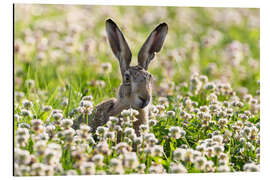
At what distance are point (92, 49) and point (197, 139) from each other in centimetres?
318

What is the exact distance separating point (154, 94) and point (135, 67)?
63.3 inches

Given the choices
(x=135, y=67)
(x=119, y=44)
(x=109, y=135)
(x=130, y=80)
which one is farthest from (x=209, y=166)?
(x=119, y=44)

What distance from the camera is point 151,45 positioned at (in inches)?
Result: 199

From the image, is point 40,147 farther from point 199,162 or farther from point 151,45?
point 151,45

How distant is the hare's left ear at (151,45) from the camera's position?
500 centimetres

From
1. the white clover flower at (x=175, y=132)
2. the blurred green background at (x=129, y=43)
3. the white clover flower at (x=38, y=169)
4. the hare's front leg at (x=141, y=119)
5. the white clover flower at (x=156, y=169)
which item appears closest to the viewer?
the white clover flower at (x=38, y=169)

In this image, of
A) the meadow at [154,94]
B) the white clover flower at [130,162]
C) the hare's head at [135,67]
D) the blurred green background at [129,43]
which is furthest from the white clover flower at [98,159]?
the blurred green background at [129,43]

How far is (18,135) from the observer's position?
3.92 m

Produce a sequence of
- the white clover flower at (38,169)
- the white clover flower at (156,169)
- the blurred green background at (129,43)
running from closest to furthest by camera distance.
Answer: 1. the white clover flower at (38,169)
2. the white clover flower at (156,169)
3. the blurred green background at (129,43)

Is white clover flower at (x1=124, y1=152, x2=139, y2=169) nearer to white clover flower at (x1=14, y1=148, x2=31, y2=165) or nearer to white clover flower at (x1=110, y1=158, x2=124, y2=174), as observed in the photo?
white clover flower at (x1=110, y1=158, x2=124, y2=174)

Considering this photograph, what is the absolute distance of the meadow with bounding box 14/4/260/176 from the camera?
158 inches

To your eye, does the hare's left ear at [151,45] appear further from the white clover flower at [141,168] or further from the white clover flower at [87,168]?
the white clover flower at [87,168]

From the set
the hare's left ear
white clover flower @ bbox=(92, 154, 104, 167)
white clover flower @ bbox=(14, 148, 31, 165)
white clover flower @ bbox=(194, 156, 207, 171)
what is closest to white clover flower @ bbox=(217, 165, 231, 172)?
white clover flower @ bbox=(194, 156, 207, 171)
